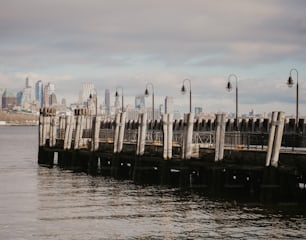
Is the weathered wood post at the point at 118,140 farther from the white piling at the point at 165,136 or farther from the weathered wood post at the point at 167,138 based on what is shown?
the weathered wood post at the point at 167,138

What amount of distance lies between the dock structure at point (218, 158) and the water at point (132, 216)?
1.72 metres

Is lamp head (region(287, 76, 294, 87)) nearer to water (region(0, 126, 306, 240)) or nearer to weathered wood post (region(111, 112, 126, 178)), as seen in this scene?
water (region(0, 126, 306, 240))

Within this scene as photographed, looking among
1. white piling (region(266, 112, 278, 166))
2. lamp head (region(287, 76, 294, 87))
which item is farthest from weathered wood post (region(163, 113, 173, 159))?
white piling (region(266, 112, 278, 166))

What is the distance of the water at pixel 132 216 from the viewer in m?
28.6

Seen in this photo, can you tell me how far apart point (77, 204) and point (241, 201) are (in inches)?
342

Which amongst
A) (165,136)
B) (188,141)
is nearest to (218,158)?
(188,141)

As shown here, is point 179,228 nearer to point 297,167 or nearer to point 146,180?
point 297,167

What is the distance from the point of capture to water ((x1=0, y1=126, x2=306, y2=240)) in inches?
1128

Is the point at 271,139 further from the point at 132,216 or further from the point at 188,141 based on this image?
the point at 132,216

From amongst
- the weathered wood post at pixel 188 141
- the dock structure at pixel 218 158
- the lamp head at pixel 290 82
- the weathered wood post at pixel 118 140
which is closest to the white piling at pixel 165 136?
the dock structure at pixel 218 158

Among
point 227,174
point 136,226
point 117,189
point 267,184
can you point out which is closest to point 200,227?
point 136,226

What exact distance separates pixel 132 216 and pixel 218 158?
7.21 metres

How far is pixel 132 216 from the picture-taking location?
3303 cm

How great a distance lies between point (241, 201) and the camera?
36.4 meters
